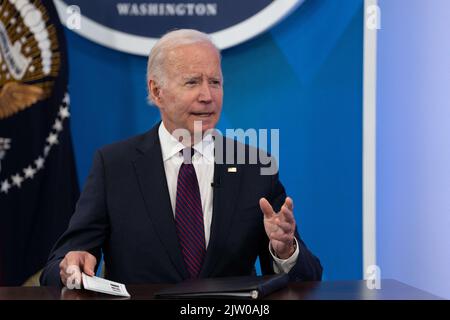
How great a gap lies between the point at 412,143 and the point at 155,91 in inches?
54.9

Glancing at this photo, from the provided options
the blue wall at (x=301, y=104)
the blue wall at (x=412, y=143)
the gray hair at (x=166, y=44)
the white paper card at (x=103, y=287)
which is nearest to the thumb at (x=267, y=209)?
the white paper card at (x=103, y=287)

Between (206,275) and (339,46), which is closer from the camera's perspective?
(206,275)

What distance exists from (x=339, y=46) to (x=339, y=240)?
0.99 metres

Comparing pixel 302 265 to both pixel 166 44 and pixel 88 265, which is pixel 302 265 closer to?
pixel 88 265

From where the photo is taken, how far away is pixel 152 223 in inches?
96.9

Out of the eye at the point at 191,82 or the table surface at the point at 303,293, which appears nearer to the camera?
the table surface at the point at 303,293

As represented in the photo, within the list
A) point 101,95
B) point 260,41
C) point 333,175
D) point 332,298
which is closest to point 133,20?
point 101,95

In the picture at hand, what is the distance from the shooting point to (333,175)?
349cm

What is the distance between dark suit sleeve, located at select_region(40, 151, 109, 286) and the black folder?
69cm

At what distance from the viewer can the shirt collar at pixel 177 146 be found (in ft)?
8.60

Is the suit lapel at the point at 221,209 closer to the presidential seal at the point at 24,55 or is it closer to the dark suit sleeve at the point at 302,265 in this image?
the dark suit sleeve at the point at 302,265

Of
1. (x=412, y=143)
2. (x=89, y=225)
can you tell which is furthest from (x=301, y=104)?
(x=89, y=225)

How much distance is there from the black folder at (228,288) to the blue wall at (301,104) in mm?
1638
